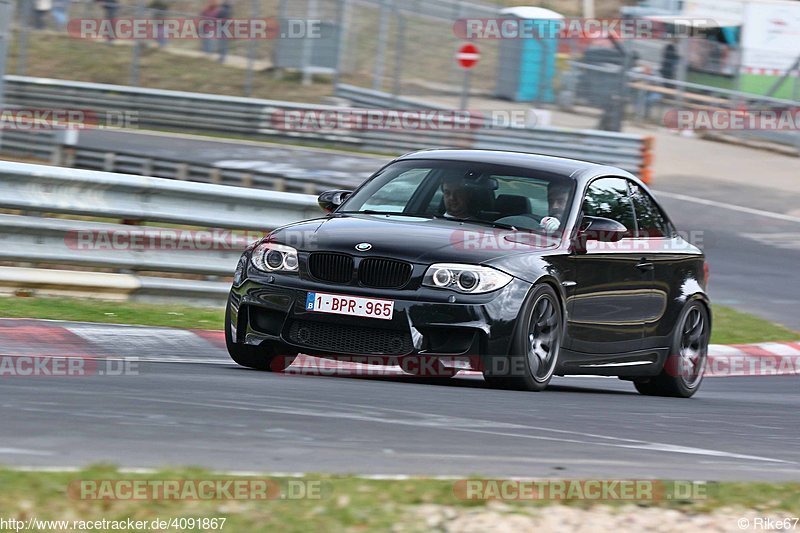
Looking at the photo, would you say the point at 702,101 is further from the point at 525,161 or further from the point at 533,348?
the point at 533,348

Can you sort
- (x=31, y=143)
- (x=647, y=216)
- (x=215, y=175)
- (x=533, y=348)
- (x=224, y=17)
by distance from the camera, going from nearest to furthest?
(x=533, y=348)
(x=647, y=216)
(x=215, y=175)
(x=31, y=143)
(x=224, y=17)

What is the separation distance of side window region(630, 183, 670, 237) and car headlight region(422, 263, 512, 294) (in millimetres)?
2046

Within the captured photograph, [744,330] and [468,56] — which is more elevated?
[468,56]

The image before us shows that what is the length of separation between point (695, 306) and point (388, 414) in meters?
4.34

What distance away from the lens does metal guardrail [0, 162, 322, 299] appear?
1046cm

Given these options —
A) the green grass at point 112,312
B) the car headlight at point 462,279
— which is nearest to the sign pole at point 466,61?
the green grass at point 112,312

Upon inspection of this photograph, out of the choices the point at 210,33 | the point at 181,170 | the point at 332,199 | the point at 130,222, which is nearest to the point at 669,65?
the point at 210,33

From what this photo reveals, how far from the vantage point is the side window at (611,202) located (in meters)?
8.96

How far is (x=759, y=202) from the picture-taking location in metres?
23.8

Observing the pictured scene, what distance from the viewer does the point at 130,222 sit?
1112 centimetres

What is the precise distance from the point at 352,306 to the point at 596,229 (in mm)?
1710

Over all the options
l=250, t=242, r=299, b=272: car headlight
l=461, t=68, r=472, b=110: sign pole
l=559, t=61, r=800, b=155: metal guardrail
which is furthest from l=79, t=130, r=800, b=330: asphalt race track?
l=250, t=242, r=299, b=272: car headlight

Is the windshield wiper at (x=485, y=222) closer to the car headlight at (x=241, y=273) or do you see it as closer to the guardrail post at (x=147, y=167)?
the car headlight at (x=241, y=273)

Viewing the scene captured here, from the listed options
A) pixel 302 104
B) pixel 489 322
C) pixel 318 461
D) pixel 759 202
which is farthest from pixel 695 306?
pixel 302 104
